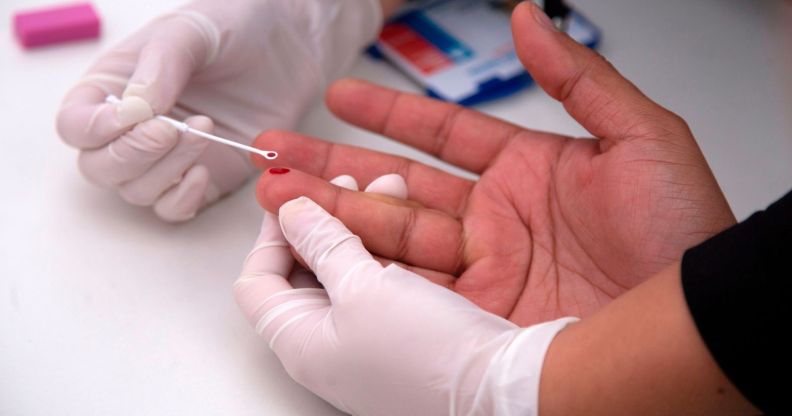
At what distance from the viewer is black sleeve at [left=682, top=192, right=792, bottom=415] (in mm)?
610

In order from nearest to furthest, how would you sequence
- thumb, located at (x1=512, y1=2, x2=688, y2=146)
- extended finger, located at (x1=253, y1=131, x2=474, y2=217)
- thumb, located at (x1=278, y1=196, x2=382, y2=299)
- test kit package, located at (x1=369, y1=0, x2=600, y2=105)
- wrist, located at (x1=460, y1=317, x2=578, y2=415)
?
wrist, located at (x1=460, y1=317, x2=578, y2=415) < thumb, located at (x1=278, y1=196, x2=382, y2=299) < thumb, located at (x1=512, y1=2, x2=688, y2=146) < extended finger, located at (x1=253, y1=131, x2=474, y2=217) < test kit package, located at (x1=369, y1=0, x2=600, y2=105)

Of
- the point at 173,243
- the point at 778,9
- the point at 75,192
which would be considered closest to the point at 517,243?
the point at 173,243

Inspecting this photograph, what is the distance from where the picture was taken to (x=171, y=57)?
3.40ft

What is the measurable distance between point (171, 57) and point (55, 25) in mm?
496

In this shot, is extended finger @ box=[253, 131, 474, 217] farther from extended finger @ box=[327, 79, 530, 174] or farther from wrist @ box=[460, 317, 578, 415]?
wrist @ box=[460, 317, 578, 415]

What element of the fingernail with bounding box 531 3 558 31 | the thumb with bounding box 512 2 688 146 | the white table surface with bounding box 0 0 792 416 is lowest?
the white table surface with bounding box 0 0 792 416

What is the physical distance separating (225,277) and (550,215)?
44 centimetres

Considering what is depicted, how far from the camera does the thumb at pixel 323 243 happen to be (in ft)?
2.75

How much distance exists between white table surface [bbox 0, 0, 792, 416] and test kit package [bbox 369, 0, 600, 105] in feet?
0.13

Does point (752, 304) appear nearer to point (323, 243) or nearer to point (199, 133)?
point (323, 243)

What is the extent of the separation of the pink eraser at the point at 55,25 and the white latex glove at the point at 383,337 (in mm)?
755

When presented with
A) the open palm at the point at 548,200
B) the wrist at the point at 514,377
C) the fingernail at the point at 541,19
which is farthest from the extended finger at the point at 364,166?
the wrist at the point at 514,377

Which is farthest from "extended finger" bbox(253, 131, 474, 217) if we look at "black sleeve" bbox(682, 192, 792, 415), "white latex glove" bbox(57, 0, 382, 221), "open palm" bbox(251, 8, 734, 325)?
"black sleeve" bbox(682, 192, 792, 415)

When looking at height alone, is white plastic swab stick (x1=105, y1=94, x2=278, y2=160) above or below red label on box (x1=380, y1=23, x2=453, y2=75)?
below
